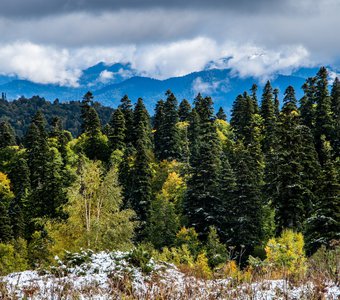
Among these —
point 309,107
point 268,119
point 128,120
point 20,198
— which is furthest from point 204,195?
point 128,120

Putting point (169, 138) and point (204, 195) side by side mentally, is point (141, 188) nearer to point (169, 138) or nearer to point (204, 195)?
point (204, 195)

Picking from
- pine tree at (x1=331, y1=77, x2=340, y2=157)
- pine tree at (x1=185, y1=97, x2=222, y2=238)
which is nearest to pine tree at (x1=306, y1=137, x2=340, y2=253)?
pine tree at (x1=185, y1=97, x2=222, y2=238)

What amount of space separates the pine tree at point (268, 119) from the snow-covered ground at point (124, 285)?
61602 mm

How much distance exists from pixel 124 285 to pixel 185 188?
52.1 m

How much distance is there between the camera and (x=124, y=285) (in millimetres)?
9219

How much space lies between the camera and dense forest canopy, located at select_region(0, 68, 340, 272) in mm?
37375

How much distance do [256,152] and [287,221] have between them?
2546cm

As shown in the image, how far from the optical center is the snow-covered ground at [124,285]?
25.5 ft

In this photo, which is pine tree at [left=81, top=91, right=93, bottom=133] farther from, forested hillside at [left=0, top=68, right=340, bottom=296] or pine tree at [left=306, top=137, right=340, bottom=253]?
pine tree at [left=306, top=137, right=340, bottom=253]

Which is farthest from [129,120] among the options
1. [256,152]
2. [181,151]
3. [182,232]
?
[182,232]

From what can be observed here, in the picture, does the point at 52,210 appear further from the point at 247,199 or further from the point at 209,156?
the point at 247,199

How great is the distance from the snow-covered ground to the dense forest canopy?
19.1 ft

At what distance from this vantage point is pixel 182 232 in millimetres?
47969

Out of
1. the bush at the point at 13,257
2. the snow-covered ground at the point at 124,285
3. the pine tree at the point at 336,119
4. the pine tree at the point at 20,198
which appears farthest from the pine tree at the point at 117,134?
the snow-covered ground at the point at 124,285
